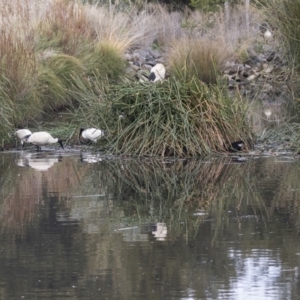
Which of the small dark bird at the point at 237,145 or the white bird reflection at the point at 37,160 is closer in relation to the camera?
the white bird reflection at the point at 37,160

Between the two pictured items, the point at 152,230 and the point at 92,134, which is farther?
the point at 92,134

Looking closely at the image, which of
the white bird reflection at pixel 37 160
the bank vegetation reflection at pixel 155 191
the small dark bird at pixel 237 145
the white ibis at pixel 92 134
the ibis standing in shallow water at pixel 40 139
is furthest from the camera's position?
the ibis standing in shallow water at pixel 40 139

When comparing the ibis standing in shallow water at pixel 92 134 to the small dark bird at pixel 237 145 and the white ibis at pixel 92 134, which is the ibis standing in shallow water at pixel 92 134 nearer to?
the white ibis at pixel 92 134

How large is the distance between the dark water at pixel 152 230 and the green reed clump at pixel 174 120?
50cm

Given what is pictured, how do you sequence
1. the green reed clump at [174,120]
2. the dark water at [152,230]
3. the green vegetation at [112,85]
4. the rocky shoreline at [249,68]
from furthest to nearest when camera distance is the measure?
1. the rocky shoreline at [249,68]
2. the green vegetation at [112,85]
3. the green reed clump at [174,120]
4. the dark water at [152,230]

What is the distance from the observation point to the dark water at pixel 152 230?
572 cm

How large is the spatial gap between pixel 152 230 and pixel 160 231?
9 centimetres

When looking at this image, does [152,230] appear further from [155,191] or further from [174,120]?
[174,120]

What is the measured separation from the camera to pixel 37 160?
12023 millimetres

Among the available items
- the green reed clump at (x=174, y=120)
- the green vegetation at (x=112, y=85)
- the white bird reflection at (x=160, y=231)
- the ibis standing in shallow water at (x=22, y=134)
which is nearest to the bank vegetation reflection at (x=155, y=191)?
the white bird reflection at (x=160, y=231)

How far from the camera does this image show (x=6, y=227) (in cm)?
757

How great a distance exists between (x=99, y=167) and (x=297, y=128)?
3.06 m

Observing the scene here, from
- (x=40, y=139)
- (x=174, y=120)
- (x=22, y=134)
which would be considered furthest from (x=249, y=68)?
(x=174, y=120)

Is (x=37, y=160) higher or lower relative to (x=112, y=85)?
lower
